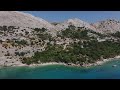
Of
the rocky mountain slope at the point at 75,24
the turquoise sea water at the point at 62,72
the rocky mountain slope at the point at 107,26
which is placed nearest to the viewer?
the turquoise sea water at the point at 62,72

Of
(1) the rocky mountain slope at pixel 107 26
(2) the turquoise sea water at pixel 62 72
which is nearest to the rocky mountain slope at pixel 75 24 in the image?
(1) the rocky mountain slope at pixel 107 26

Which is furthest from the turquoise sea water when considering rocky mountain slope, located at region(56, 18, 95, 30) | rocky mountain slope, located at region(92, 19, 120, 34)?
rocky mountain slope, located at region(56, 18, 95, 30)

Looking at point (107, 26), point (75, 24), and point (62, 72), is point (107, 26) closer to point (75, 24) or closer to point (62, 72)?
point (75, 24)

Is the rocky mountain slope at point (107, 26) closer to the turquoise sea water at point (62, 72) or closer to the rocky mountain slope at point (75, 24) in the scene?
the rocky mountain slope at point (75, 24)

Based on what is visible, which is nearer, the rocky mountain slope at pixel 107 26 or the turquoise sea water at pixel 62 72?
the turquoise sea water at pixel 62 72

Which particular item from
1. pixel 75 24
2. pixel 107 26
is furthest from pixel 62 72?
pixel 107 26

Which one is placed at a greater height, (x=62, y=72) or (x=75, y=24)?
(x=75, y=24)
